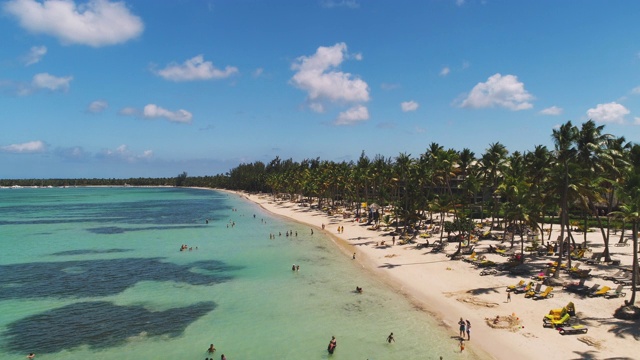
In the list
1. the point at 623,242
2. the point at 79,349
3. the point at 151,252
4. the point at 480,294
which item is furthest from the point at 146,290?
the point at 623,242

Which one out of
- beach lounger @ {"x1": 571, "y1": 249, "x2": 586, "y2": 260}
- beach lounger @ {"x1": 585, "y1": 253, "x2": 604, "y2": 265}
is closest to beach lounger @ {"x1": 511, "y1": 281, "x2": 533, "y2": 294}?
beach lounger @ {"x1": 585, "y1": 253, "x2": 604, "y2": 265}

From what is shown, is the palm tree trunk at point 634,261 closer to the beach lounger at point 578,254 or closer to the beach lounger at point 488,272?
the beach lounger at point 488,272

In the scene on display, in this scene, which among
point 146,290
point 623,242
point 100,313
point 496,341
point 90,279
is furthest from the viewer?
point 623,242

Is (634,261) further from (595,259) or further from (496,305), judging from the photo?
(595,259)

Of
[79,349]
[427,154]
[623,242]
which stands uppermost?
[427,154]

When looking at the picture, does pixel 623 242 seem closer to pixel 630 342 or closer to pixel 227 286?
pixel 630 342

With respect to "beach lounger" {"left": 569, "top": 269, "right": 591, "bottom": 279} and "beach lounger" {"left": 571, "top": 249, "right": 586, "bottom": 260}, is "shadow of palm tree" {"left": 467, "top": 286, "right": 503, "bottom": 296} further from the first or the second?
"beach lounger" {"left": 571, "top": 249, "right": 586, "bottom": 260}
